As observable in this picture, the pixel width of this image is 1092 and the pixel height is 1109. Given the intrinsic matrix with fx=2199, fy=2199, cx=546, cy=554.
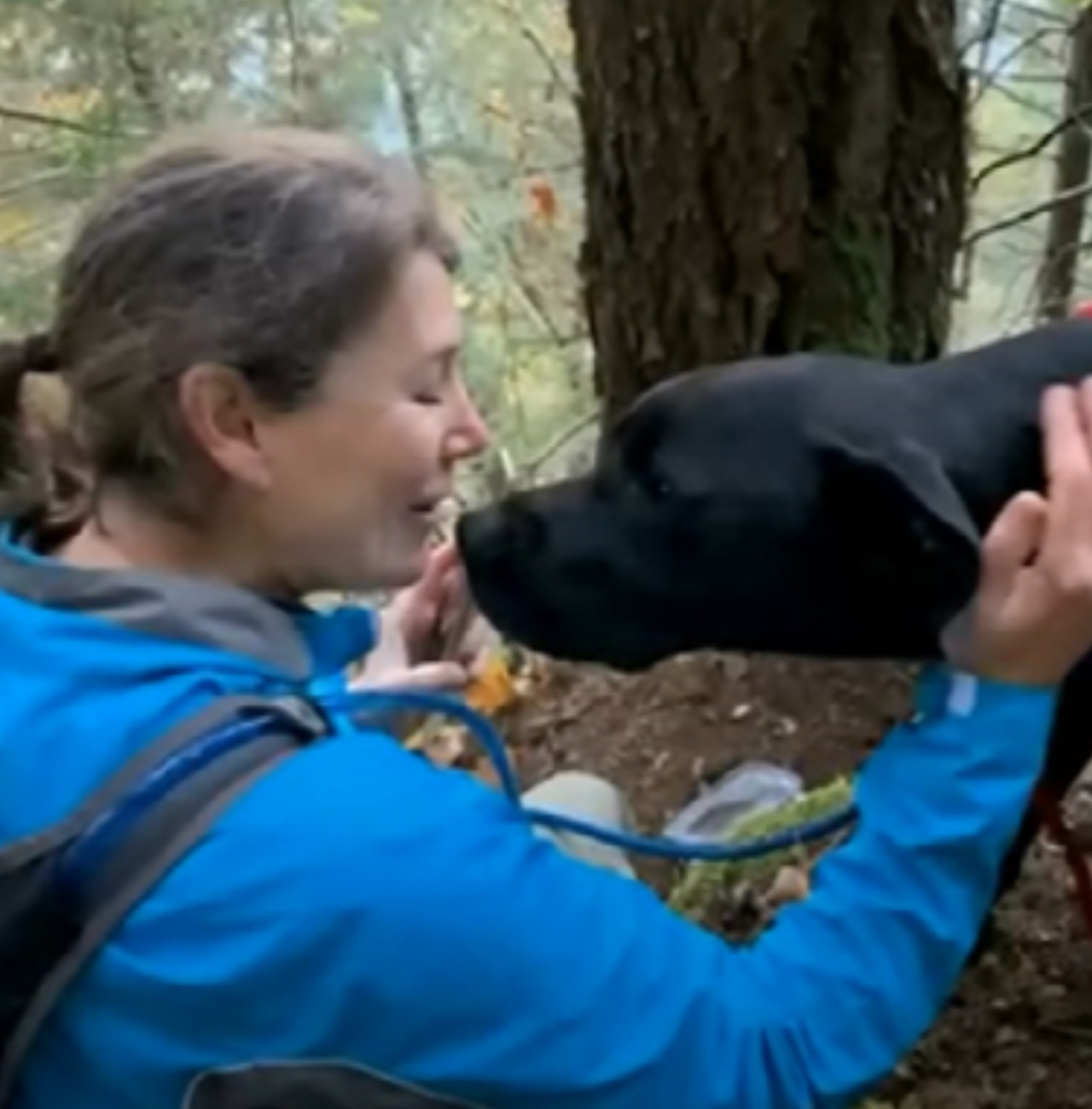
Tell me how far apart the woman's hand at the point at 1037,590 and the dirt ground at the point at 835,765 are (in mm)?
1099

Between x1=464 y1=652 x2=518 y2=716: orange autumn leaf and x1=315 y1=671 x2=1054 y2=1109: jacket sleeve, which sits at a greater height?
x1=315 y1=671 x2=1054 y2=1109: jacket sleeve

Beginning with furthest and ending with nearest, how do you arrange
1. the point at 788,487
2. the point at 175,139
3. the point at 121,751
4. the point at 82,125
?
the point at 82,125
the point at 788,487
the point at 175,139
the point at 121,751

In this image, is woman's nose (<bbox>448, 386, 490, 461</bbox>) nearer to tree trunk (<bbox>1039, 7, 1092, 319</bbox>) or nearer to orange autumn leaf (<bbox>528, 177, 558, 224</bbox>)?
tree trunk (<bbox>1039, 7, 1092, 319</bbox>)

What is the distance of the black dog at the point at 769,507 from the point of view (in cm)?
211

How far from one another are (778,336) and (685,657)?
0.61m

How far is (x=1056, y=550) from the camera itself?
1653mm

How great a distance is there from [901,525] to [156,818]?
86 centimetres

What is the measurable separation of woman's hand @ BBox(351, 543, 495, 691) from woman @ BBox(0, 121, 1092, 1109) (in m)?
0.32

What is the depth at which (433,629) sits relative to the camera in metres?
2.21

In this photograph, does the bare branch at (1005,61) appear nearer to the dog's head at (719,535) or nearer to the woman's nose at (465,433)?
the dog's head at (719,535)

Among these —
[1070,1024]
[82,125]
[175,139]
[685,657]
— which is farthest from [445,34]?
[175,139]

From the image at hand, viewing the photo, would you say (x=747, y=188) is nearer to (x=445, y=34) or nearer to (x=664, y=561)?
(x=664, y=561)

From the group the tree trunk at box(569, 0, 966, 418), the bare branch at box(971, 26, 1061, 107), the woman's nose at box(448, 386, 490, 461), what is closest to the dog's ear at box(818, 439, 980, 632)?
the woman's nose at box(448, 386, 490, 461)

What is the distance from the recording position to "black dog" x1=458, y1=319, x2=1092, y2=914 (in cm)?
211
